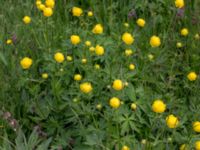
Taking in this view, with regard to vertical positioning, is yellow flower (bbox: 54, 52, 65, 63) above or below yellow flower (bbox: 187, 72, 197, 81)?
above

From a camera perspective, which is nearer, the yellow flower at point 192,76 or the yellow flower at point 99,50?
the yellow flower at point 99,50

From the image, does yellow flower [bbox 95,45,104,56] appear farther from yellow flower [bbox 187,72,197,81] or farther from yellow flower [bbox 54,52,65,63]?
yellow flower [bbox 187,72,197,81]

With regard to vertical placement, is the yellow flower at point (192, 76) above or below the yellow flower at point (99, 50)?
below

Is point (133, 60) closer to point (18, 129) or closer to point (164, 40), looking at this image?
point (164, 40)

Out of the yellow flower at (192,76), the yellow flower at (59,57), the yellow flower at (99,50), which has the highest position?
the yellow flower at (99,50)

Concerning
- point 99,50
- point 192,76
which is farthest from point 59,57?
point 192,76

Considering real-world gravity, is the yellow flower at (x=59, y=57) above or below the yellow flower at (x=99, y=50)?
below

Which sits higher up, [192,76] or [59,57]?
[59,57]

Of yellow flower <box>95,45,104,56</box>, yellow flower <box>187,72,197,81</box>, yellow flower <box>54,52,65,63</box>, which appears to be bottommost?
yellow flower <box>187,72,197,81</box>

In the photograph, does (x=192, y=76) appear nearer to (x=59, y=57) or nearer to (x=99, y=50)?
(x=99, y=50)

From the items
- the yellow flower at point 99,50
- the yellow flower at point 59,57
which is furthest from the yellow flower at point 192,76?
the yellow flower at point 59,57

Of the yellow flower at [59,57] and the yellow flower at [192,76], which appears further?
the yellow flower at [192,76]

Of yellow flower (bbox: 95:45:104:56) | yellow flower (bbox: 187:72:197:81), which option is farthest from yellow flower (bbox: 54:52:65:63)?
yellow flower (bbox: 187:72:197:81)

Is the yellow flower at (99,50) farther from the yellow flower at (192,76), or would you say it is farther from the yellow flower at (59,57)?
the yellow flower at (192,76)
